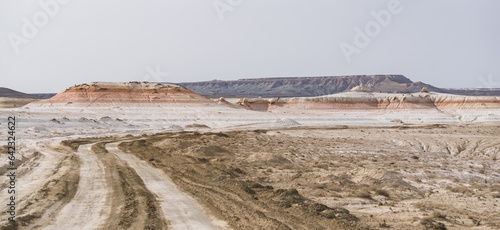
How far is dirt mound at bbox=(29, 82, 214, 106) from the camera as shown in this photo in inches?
2943

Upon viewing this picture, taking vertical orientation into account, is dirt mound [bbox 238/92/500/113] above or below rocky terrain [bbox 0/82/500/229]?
above

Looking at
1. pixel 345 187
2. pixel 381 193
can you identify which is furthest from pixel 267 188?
pixel 381 193

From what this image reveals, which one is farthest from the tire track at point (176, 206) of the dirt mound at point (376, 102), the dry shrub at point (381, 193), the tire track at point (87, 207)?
the dirt mound at point (376, 102)

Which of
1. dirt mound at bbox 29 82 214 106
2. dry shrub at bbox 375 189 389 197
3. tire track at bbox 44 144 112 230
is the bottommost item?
tire track at bbox 44 144 112 230

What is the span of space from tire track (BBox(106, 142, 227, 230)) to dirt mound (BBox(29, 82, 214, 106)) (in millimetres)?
62980

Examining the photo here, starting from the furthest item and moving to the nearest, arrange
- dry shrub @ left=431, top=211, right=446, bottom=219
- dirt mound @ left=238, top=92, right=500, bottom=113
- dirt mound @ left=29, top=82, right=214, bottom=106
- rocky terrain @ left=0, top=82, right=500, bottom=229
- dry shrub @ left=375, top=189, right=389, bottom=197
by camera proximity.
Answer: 1. dirt mound @ left=238, top=92, right=500, bottom=113
2. dirt mound @ left=29, top=82, right=214, bottom=106
3. dry shrub @ left=375, top=189, right=389, bottom=197
4. dry shrub @ left=431, top=211, right=446, bottom=219
5. rocky terrain @ left=0, top=82, right=500, bottom=229

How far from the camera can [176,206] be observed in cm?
971

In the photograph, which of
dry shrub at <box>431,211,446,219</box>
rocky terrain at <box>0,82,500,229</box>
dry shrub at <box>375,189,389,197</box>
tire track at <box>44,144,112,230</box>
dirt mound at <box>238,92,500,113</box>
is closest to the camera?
tire track at <box>44,144,112,230</box>

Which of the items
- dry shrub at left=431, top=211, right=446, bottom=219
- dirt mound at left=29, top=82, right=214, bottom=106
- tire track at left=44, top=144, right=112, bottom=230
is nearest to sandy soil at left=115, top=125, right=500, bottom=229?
dry shrub at left=431, top=211, right=446, bottom=219

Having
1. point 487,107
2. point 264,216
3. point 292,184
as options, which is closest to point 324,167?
point 292,184

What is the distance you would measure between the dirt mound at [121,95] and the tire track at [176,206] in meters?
63.0

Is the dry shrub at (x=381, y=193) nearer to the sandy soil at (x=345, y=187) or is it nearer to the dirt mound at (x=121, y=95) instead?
the sandy soil at (x=345, y=187)

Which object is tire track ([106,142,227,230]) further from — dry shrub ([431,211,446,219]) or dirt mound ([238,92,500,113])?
dirt mound ([238,92,500,113])

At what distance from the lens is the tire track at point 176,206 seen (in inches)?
323
